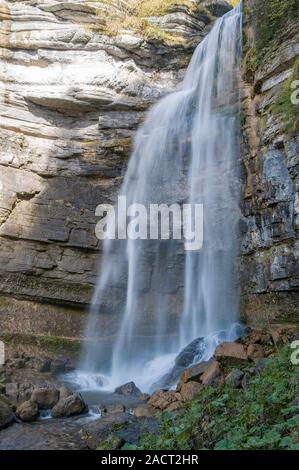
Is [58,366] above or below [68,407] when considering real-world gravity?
above

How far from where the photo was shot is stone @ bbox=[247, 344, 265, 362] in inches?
324

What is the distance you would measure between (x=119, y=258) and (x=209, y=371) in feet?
22.6

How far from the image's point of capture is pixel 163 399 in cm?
757

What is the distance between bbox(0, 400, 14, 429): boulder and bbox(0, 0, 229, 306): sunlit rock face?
6338mm

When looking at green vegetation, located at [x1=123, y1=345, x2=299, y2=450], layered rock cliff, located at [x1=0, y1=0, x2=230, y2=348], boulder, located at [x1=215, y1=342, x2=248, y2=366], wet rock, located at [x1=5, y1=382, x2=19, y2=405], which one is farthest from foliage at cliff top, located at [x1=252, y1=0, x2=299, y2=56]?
wet rock, located at [x1=5, y1=382, x2=19, y2=405]

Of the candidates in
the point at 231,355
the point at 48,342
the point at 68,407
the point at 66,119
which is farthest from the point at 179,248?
the point at 68,407

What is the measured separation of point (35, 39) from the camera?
50.4 ft

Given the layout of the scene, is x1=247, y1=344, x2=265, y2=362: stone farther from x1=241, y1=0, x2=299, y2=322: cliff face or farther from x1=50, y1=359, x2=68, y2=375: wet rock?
x1=50, y1=359, x2=68, y2=375: wet rock

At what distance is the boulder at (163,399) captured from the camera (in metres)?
7.42

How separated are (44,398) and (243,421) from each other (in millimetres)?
4537

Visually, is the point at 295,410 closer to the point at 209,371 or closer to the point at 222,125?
the point at 209,371

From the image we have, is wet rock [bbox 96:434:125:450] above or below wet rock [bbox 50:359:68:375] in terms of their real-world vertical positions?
below

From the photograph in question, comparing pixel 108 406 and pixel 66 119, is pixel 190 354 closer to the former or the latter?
pixel 108 406

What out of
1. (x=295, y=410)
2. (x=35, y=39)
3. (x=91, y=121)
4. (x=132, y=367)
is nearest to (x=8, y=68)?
(x=35, y=39)
